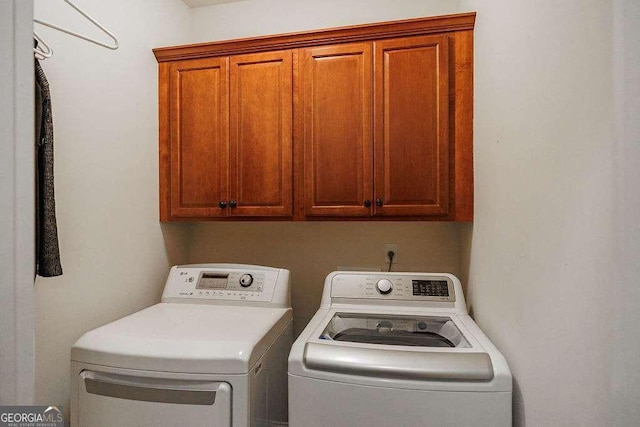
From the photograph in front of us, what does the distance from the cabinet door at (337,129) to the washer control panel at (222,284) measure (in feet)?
1.40

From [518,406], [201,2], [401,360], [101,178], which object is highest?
[201,2]

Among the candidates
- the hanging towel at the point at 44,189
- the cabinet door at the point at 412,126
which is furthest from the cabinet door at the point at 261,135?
the hanging towel at the point at 44,189

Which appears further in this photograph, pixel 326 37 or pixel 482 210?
pixel 326 37

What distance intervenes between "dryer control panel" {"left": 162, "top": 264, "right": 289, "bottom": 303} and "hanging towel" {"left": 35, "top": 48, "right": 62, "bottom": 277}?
684 mm

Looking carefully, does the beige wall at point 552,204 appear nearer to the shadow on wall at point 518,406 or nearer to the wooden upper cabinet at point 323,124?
the shadow on wall at point 518,406

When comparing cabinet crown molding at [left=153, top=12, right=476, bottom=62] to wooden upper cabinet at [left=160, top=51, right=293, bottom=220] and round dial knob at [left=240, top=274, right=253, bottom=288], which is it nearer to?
wooden upper cabinet at [left=160, top=51, right=293, bottom=220]

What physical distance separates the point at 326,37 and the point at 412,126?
63 cm

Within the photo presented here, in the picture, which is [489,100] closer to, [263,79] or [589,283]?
[589,283]

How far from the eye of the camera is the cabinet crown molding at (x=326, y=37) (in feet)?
5.14

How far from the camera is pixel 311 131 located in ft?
5.60

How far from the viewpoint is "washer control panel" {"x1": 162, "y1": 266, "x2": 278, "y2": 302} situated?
1682 millimetres

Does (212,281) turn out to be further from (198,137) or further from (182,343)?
(198,137)

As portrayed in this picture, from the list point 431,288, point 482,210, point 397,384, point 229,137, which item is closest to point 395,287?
point 431,288

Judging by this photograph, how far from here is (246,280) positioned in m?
1.72
